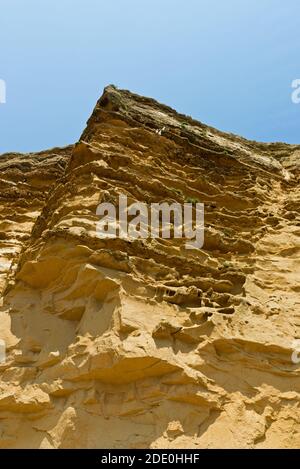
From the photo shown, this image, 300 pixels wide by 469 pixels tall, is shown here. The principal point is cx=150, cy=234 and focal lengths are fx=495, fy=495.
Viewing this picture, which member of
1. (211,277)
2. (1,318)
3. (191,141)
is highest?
(191,141)

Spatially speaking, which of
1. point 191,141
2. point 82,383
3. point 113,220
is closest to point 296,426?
point 82,383

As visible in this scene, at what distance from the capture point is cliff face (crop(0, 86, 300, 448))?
6.38 m

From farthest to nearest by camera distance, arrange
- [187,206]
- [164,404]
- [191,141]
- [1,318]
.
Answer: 1. [191,141]
2. [187,206]
3. [1,318]
4. [164,404]

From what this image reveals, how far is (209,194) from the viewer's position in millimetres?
12289

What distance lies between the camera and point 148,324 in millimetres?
7211

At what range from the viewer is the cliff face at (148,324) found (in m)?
6.38

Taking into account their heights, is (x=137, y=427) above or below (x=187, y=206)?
below

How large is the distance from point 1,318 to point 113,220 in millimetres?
2594
